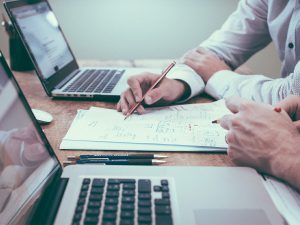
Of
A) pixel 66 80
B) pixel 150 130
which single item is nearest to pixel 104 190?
pixel 150 130

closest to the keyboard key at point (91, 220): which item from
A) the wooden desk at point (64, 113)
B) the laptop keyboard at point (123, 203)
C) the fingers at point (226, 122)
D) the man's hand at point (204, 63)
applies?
the laptop keyboard at point (123, 203)

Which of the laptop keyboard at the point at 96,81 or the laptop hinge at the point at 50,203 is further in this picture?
the laptop keyboard at the point at 96,81

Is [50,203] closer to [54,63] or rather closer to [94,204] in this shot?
[94,204]

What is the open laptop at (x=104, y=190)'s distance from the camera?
465mm

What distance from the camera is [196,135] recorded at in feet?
2.39

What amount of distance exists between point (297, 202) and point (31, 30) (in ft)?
2.66

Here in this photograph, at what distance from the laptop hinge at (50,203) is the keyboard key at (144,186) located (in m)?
0.11

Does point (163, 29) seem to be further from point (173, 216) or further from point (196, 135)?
point (173, 216)

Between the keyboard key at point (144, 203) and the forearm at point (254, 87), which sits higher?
the keyboard key at point (144, 203)

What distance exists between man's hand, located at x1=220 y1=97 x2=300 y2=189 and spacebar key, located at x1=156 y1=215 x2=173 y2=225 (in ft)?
0.72

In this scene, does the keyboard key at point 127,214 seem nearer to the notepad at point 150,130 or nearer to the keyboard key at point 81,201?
the keyboard key at point 81,201

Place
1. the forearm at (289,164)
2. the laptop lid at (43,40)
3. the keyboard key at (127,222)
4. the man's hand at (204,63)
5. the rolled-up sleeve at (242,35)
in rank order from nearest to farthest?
1. the keyboard key at (127,222)
2. the forearm at (289,164)
3. the laptop lid at (43,40)
4. the man's hand at (204,63)
5. the rolled-up sleeve at (242,35)

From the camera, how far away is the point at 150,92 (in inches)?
34.3

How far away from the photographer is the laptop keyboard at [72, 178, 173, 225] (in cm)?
46
